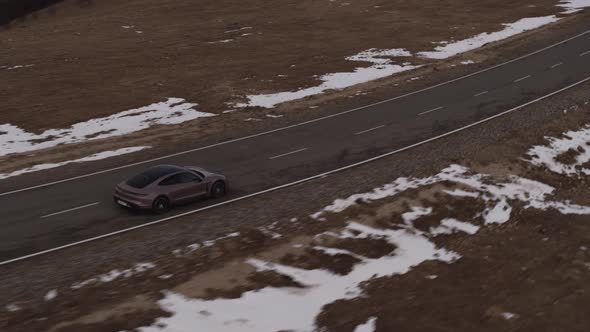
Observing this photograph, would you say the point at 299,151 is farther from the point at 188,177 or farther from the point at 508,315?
the point at 508,315

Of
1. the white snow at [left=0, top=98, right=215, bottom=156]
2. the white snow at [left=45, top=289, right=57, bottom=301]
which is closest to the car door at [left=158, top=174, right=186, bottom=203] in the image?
the white snow at [left=45, top=289, right=57, bottom=301]

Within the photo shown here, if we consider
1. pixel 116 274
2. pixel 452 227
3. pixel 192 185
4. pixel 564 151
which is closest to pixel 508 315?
pixel 452 227

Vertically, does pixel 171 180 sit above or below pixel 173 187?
above

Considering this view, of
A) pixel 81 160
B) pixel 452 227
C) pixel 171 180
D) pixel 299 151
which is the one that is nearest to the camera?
pixel 452 227

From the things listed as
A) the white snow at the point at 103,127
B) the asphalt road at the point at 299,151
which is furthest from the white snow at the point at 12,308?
the white snow at the point at 103,127

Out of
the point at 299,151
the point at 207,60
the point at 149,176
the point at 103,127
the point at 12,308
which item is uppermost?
the point at 207,60

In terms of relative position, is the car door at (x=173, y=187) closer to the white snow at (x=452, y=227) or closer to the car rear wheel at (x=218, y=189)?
the car rear wheel at (x=218, y=189)

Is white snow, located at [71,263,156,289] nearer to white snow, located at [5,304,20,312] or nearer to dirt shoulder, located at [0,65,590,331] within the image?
dirt shoulder, located at [0,65,590,331]
